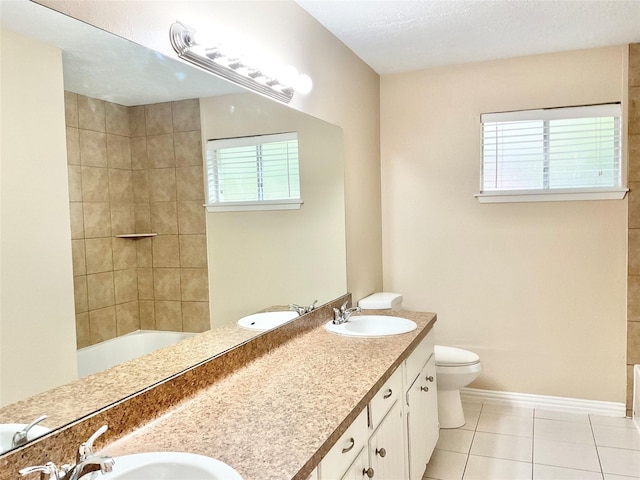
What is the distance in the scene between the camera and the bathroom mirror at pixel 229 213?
1.26 meters

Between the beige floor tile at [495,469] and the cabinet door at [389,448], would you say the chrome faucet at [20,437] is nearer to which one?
the cabinet door at [389,448]

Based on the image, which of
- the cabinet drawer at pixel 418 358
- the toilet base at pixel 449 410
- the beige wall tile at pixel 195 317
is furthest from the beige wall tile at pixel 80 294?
the toilet base at pixel 449 410

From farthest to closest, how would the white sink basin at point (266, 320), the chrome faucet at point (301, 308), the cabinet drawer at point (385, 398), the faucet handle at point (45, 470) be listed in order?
the chrome faucet at point (301, 308) < the white sink basin at point (266, 320) < the cabinet drawer at point (385, 398) < the faucet handle at point (45, 470)

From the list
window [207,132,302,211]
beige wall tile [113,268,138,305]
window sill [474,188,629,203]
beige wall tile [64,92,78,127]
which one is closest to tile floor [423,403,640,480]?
window sill [474,188,629,203]

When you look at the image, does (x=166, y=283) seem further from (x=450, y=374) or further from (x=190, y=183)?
(x=450, y=374)

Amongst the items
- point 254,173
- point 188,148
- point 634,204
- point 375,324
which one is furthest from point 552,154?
point 188,148

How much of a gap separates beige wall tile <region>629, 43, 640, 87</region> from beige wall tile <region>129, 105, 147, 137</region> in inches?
119

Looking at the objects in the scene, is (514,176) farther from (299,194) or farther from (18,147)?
(18,147)

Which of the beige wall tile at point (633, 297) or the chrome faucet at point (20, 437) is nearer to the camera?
the chrome faucet at point (20, 437)

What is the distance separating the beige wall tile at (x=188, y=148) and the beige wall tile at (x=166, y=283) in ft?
1.20

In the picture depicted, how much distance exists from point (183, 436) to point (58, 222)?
0.65 metres

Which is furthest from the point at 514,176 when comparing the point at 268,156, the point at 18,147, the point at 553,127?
the point at 18,147

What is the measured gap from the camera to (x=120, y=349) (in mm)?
1478

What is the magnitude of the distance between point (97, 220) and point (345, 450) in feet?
3.24
